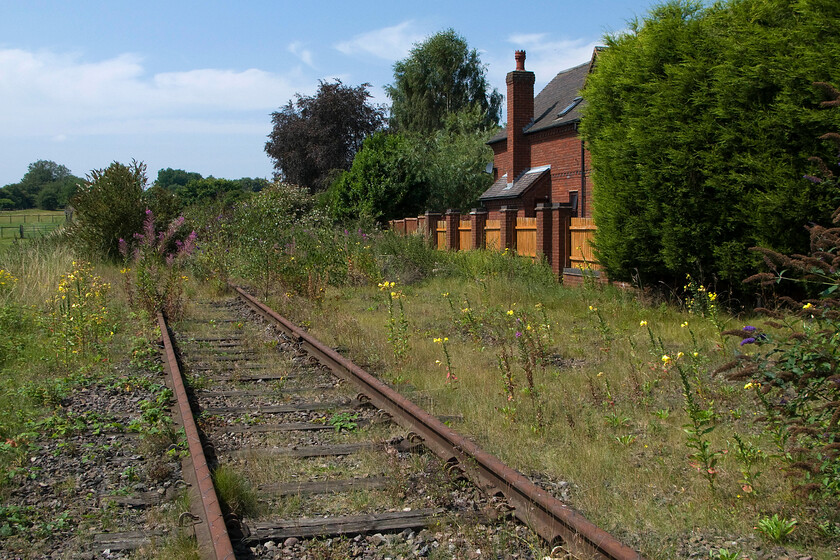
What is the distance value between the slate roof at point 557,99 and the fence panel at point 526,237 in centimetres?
874

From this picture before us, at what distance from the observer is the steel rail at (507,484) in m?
3.31

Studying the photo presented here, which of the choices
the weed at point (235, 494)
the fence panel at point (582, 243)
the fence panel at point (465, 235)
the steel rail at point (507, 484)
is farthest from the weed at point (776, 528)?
the fence panel at point (465, 235)

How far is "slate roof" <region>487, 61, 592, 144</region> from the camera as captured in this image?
88.0 ft

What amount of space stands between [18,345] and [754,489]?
9005 mm

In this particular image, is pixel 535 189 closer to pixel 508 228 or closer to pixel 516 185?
pixel 516 185

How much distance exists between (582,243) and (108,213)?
1545 cm

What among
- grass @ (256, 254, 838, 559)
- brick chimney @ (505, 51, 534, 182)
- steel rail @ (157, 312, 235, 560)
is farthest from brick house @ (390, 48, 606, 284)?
steel rail @ (157, 312, 235, 560)

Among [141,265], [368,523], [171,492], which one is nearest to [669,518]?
[368,523]

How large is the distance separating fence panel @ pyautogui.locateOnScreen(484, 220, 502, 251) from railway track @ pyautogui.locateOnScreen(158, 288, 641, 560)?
1176cm

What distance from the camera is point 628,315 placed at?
10438 mm

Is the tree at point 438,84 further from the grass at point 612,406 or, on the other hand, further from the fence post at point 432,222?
the grass at point 612,406

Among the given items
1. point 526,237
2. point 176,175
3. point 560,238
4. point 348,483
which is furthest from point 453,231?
point 176,175

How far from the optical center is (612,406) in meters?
6.09

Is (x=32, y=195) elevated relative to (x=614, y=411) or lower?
elevated
